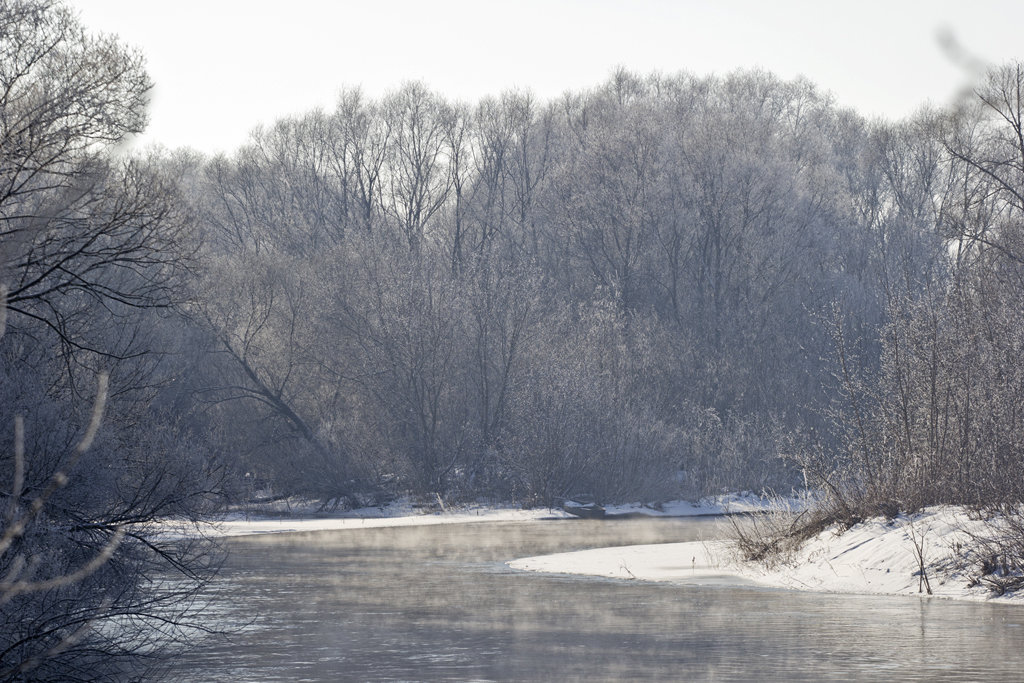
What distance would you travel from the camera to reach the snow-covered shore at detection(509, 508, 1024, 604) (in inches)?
916

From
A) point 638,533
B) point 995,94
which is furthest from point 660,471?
point 995,94

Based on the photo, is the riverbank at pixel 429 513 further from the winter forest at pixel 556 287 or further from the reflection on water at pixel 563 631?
the reflection on water at pixel 563 631

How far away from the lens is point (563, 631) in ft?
64.1

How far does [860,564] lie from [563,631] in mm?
8038

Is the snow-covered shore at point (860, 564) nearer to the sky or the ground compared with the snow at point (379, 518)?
nearer to the ground

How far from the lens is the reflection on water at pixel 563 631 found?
16.0 meters

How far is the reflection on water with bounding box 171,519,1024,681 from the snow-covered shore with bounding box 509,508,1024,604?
1.09m

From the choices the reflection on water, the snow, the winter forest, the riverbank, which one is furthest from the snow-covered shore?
the riverbank

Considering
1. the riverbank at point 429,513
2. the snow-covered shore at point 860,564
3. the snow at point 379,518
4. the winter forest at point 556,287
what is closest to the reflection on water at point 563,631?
the snow-covered shore at point 860,564

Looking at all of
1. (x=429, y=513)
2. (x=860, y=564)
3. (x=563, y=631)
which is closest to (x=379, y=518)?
(x=429, y=513)

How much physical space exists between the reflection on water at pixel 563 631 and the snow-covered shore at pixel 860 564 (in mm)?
1088

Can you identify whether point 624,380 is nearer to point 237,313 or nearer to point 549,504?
point 549,504

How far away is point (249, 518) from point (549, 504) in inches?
434

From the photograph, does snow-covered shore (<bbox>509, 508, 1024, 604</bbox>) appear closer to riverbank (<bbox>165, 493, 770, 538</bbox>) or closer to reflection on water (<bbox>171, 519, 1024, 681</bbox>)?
reflection on water (<bbox>171, 519, 1024, 681</bbox>)
